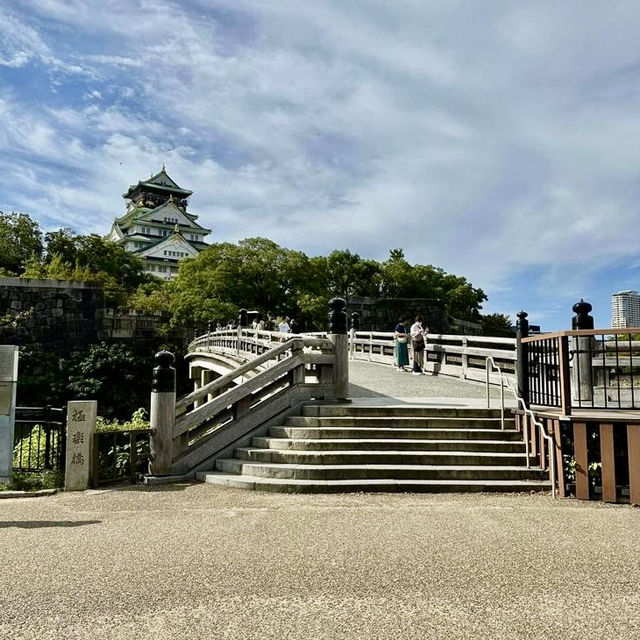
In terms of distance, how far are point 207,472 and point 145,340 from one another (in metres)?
39.1

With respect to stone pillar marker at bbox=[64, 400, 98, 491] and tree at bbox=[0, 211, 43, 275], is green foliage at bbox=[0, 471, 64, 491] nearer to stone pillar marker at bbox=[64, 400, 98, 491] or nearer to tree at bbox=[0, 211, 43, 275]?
stone pillar marker at bbox=[64, 400, 98, 491]

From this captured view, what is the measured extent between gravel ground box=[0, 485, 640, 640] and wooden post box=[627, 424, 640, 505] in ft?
0.80

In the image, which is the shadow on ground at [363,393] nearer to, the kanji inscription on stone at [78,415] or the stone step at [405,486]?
the stone step at [405,486]

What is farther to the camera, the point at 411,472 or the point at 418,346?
the point at 418,346

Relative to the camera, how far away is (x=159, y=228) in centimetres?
7944

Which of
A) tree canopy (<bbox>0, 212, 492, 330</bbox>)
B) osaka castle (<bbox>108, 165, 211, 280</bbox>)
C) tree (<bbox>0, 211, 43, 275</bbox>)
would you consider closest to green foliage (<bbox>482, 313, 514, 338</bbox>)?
tree canopy (<bbox>0, 212, 492, 330</bbox>)

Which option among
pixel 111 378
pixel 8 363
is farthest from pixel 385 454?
pixel 111 378

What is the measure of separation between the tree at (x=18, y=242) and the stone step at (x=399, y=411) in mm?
50200

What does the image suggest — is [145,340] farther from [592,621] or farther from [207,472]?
[592,621]

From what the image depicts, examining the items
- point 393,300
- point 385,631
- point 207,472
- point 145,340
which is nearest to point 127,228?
point 145,340

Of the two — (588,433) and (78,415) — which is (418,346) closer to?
(588,433)

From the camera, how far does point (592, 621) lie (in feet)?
11.1

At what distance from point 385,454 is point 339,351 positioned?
2.61 m

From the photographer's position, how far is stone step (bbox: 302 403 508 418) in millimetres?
8703
